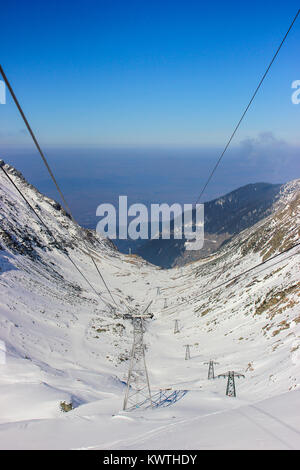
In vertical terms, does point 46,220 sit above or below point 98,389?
above

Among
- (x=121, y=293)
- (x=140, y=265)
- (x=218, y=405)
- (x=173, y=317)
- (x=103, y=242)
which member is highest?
(x=103, y=242)

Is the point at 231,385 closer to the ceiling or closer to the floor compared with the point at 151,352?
closer to the floor

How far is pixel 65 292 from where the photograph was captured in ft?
227

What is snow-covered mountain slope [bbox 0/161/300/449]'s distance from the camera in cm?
1343

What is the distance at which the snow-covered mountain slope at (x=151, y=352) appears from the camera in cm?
1343

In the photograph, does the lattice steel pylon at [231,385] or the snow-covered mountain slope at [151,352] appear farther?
the lattice steel pylon at [231,385]

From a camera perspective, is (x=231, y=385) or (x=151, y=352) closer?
(x=231, y=385)

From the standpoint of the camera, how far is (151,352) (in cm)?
4959

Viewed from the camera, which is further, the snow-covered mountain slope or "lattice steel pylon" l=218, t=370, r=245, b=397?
"lattice steel pylon" l=218, t=370, r=245, b=397

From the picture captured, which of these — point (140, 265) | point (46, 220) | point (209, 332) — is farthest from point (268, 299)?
point (140, 265)
